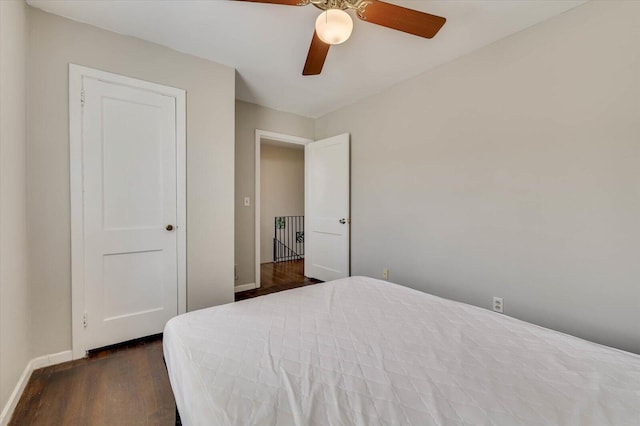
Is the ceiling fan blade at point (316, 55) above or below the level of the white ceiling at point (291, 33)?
below

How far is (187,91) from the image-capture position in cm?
238

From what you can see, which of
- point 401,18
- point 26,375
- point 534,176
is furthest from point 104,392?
point 534,176

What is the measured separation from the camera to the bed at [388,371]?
741 millimetres

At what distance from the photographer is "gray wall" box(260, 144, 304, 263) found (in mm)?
5402

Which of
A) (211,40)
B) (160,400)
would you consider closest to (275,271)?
(160,400)

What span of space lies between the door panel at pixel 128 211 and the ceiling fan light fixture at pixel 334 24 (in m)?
1.60

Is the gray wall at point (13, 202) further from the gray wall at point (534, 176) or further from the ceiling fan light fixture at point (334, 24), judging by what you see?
the gray wall at point (534, 176)

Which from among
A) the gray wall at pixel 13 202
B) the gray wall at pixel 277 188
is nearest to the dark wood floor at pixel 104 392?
the gray wall at pixel 13 202

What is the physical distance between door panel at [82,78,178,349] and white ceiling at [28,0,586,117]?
489 millimetres

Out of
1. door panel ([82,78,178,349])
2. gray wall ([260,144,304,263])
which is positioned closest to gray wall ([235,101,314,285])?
door panel ([82,78,178,349])

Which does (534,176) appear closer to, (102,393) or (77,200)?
(102,393)

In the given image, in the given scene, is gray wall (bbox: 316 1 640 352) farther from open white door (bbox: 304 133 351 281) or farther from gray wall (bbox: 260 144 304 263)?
gray wall (bbox: 260 144 304 263)

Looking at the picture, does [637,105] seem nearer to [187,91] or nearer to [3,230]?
[187,91]

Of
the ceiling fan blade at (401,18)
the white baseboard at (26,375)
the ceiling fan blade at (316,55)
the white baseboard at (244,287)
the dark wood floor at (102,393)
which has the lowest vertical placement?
the dark wood floor at (102,393)
